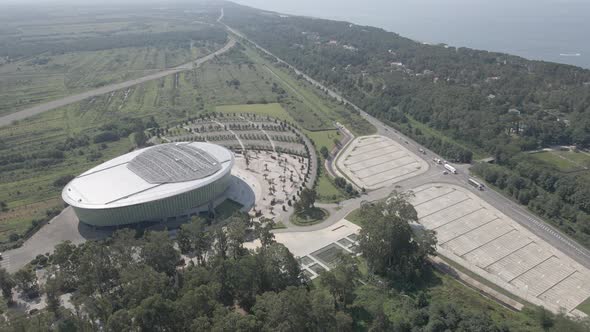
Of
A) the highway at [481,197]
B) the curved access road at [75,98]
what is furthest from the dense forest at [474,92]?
the curved access road at [75,98]

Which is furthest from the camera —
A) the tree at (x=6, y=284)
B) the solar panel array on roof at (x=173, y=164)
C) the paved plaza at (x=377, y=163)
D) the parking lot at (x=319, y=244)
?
the paved plaza at (x=377, y=163)

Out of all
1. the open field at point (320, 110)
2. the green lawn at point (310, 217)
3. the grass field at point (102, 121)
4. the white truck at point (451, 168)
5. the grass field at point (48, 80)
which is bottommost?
the grass field at point (48, 80)

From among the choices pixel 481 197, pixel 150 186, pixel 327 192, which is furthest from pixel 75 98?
pixel 481 197

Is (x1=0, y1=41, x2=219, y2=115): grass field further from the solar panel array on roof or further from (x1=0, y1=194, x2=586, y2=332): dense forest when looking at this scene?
(x1=0, y1=194, x2=586, y2=332): dense forest

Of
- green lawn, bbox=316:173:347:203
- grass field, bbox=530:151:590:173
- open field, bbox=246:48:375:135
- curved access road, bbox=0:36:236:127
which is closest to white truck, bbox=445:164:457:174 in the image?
grass field, bbox=530:151:590:173

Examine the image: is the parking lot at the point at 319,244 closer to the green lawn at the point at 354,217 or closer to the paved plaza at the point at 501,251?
the green lawn at the point at 354,217

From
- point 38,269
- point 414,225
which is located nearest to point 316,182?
point 414,225
